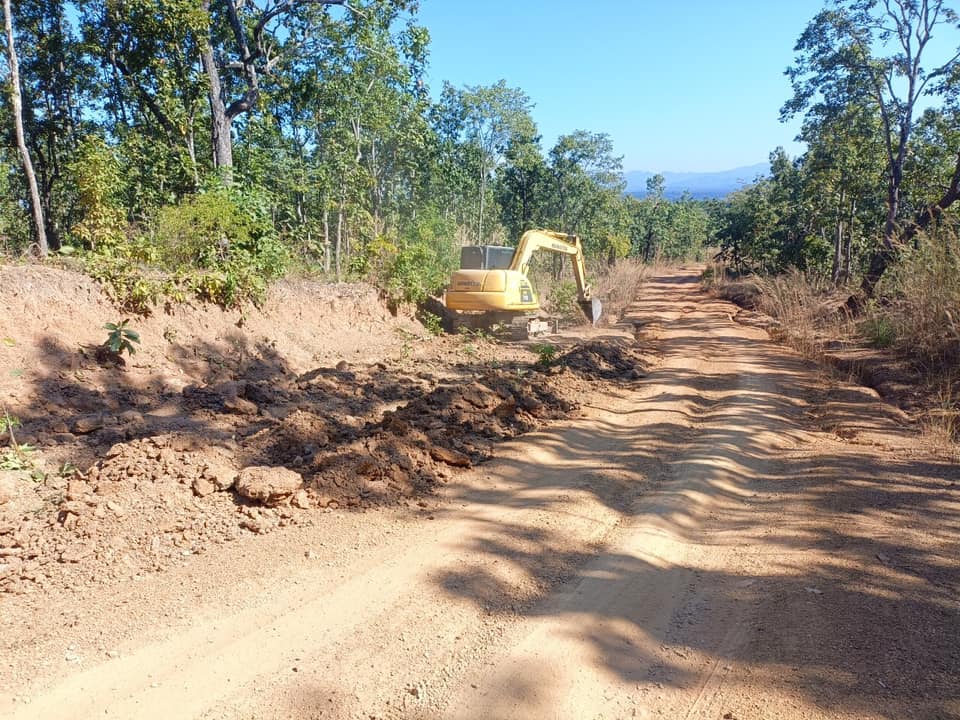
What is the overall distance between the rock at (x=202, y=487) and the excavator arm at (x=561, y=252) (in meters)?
10.2

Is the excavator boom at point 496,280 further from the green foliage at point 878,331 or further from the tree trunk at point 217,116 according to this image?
the green foliage at point 878,331

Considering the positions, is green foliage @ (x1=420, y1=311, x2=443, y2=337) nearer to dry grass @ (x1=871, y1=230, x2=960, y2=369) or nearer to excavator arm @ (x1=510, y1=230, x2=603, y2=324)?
excavator arm @ (x1=510, y1=230, x2=603, y2=324)

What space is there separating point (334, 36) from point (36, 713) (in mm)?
15885

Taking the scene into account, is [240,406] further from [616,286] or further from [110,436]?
[616,286]

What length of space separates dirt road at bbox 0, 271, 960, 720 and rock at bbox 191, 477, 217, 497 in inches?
26.7

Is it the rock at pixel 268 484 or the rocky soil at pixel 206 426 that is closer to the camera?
the rocky soil at pixel 206 426

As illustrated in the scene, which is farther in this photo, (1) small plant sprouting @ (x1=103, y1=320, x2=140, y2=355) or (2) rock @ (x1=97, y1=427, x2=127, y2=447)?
(1) small plant sprouting @ (x1=103, y1=320, x2=140, y2=355)

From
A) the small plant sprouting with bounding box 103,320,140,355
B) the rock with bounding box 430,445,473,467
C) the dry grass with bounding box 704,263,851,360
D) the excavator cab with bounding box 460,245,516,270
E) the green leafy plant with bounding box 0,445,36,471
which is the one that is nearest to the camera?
the green leafy plant with bounding box 0,445,36,471

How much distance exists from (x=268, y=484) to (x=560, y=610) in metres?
2.42

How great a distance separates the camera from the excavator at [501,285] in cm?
1344

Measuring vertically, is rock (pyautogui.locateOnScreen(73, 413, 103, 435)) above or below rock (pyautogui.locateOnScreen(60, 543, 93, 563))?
above

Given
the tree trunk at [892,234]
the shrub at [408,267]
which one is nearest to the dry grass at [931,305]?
the tree trunk at [892,234]

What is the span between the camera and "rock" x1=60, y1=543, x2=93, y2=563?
3.73m

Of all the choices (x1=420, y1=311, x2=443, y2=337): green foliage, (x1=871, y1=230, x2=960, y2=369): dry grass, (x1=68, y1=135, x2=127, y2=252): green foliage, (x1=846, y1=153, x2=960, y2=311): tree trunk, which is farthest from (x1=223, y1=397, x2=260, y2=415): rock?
(x1=846, y1=153, x2=960, y2=311): tree trunk
